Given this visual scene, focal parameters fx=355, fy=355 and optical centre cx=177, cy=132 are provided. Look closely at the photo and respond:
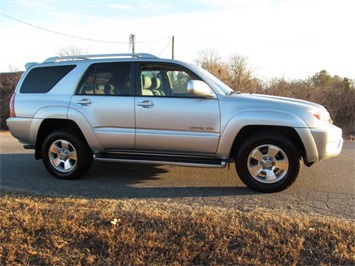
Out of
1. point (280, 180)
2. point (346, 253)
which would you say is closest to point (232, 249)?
point (346, 253)

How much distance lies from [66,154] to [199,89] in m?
2.52

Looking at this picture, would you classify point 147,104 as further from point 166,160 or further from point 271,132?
point 271,132

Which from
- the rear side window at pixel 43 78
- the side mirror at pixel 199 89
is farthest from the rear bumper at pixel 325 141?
the rear side window at pixel 43 78

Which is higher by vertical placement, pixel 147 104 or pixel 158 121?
pixel 147 104

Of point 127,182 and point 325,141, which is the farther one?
point 127,182

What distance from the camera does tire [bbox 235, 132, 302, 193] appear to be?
16.5ft

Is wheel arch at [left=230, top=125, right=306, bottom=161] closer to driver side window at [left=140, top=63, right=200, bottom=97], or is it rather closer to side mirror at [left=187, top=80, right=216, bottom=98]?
side mirror at [left=187, top=80, right=216, bottom=98]

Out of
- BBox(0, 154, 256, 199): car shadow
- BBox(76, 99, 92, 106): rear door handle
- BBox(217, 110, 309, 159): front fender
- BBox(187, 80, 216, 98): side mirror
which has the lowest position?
BBox(0, 154, 256, 199): car shadow

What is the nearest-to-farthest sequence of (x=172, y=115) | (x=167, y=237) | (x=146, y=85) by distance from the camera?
(x=167, y=237)
(x=172, y=115)
(x=146, y=85)

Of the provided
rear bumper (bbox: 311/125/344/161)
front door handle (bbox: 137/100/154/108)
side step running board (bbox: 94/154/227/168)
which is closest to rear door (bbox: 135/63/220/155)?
front door handle (bbox: 137/100/154/108)

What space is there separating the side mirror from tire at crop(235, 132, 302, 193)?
90 centimetres

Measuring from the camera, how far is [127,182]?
5.80 metres

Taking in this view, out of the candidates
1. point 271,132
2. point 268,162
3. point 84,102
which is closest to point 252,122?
point 271,132

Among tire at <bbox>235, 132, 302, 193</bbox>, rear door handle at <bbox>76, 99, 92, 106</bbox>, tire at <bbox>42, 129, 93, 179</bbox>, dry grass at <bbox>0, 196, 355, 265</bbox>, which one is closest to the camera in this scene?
dry grass at <bbox>0, 196, 355, 265</bbox>
